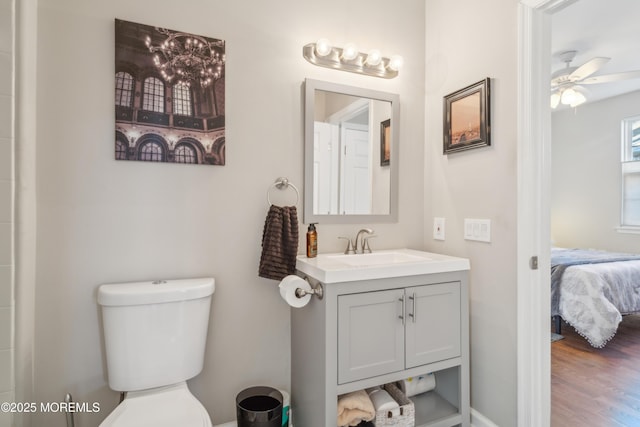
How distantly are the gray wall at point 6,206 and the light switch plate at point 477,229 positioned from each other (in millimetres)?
1999

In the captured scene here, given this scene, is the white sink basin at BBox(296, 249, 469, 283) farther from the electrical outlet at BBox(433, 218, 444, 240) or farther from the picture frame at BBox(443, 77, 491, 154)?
the picture frame at BBox(443, 77, 491, 154)

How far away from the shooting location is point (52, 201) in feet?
4.67

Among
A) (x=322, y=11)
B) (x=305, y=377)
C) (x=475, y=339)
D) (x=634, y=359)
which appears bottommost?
(x=634, y=359)

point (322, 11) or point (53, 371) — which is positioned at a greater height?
point (322, 11)

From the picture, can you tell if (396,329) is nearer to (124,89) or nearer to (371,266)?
(371,266)

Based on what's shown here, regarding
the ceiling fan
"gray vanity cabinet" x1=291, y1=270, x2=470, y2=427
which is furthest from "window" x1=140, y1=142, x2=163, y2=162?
the ceiling fan

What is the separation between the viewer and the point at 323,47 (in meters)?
1.81

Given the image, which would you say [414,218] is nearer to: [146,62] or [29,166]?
[146,62]

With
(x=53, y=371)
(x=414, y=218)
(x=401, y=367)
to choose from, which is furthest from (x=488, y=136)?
(x=53, y=371)

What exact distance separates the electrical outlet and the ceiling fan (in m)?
2.17

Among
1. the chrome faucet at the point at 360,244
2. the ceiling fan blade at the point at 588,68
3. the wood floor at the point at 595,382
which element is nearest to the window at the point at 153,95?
the chrome faucet at the point at 360,244

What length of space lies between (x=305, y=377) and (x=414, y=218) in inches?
45.6

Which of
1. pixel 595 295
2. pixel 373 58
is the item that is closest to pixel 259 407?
pixel 373 58

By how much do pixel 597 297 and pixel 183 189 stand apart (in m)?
3.27
